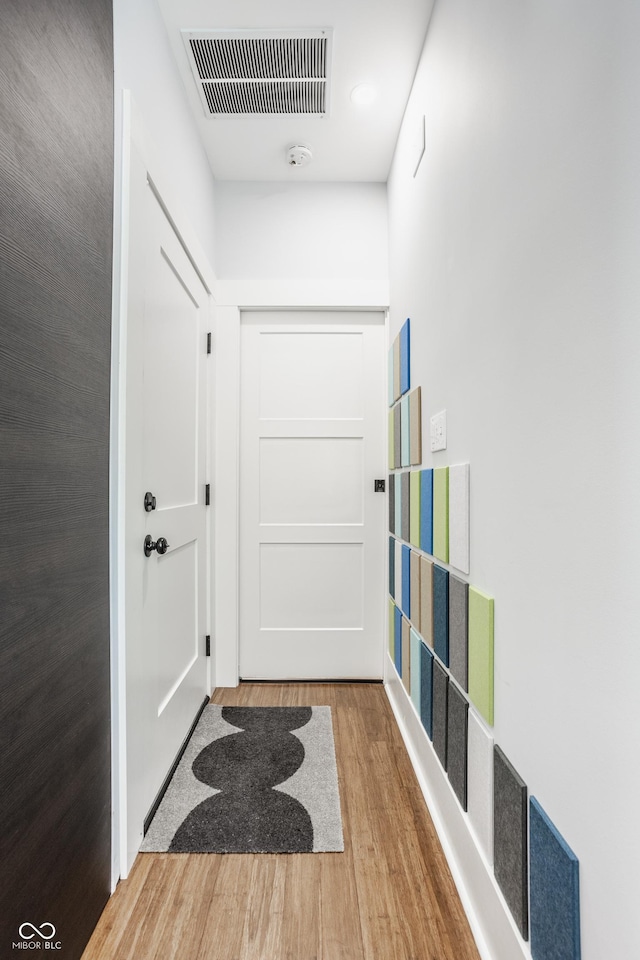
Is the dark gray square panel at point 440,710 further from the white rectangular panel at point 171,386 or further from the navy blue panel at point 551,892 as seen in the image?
the white rectangular panel at point 171,386

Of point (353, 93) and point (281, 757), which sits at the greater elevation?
point (353, 93)

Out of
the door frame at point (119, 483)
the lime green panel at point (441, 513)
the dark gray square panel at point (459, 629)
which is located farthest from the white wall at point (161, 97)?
the dark gray square panel at point (459, 629)

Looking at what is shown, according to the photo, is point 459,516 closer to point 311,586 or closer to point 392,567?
point 392,567

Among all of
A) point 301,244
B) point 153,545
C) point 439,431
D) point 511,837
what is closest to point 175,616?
point 153,545

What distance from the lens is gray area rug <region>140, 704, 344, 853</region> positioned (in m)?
1.49

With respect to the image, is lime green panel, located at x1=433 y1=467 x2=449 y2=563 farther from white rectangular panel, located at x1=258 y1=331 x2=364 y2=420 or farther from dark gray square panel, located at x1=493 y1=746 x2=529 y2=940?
white rectangular panel, located at x1=258 y1=331 x2=364 y2=420

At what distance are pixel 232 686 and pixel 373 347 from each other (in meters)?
1.82

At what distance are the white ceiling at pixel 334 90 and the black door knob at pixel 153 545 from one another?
1640 millimetres

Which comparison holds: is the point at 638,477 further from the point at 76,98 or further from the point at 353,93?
the point at 353,93

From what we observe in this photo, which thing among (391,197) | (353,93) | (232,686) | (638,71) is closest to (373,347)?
(391,197)

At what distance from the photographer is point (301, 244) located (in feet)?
8.72

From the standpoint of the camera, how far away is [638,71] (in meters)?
0.63

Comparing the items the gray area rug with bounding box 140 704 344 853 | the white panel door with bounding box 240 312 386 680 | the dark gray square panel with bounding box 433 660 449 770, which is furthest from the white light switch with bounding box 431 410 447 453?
the gray area rug with bounding box 140 704 344 853

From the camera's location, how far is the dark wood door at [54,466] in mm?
869
